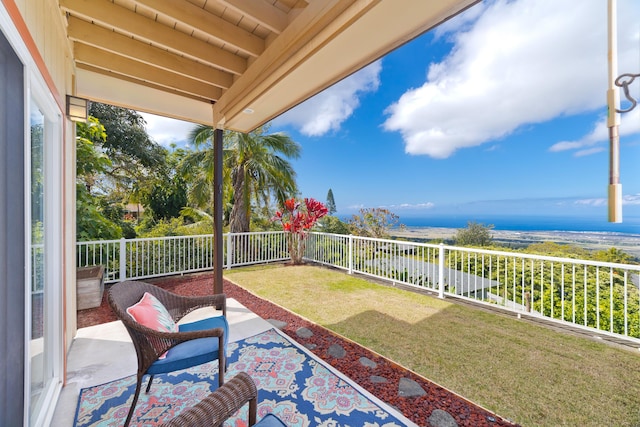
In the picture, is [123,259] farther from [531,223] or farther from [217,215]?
[531,223]

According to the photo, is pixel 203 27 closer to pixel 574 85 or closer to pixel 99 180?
pixel 574 85

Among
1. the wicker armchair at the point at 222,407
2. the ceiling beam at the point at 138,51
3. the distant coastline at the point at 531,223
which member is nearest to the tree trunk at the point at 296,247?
the distant coastline at the point at 531,223

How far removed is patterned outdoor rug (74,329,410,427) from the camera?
5.86ft

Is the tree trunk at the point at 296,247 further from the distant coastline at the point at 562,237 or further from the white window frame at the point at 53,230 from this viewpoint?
the white window frame at the point at 53,230

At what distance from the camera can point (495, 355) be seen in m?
2.64

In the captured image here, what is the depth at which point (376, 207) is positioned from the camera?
28.0ft

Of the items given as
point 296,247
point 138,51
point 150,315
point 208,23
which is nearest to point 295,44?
point 208,23

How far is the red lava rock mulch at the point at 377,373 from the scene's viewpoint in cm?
184

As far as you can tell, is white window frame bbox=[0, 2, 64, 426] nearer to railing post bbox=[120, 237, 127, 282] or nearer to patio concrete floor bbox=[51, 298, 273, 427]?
patio concrete floor bbox=[51, 298, 273, 427]

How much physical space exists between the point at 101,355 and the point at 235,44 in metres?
3.36

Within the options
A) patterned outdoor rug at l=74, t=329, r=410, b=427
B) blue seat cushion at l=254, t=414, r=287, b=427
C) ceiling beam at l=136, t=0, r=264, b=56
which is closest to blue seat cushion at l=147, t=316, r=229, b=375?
patterned outdoor rug at l=74, t=329, r=410, b=427

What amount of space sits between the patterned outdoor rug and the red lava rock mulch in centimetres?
14

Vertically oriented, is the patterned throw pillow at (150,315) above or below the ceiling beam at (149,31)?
below

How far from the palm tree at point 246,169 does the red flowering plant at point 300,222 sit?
150 cm
